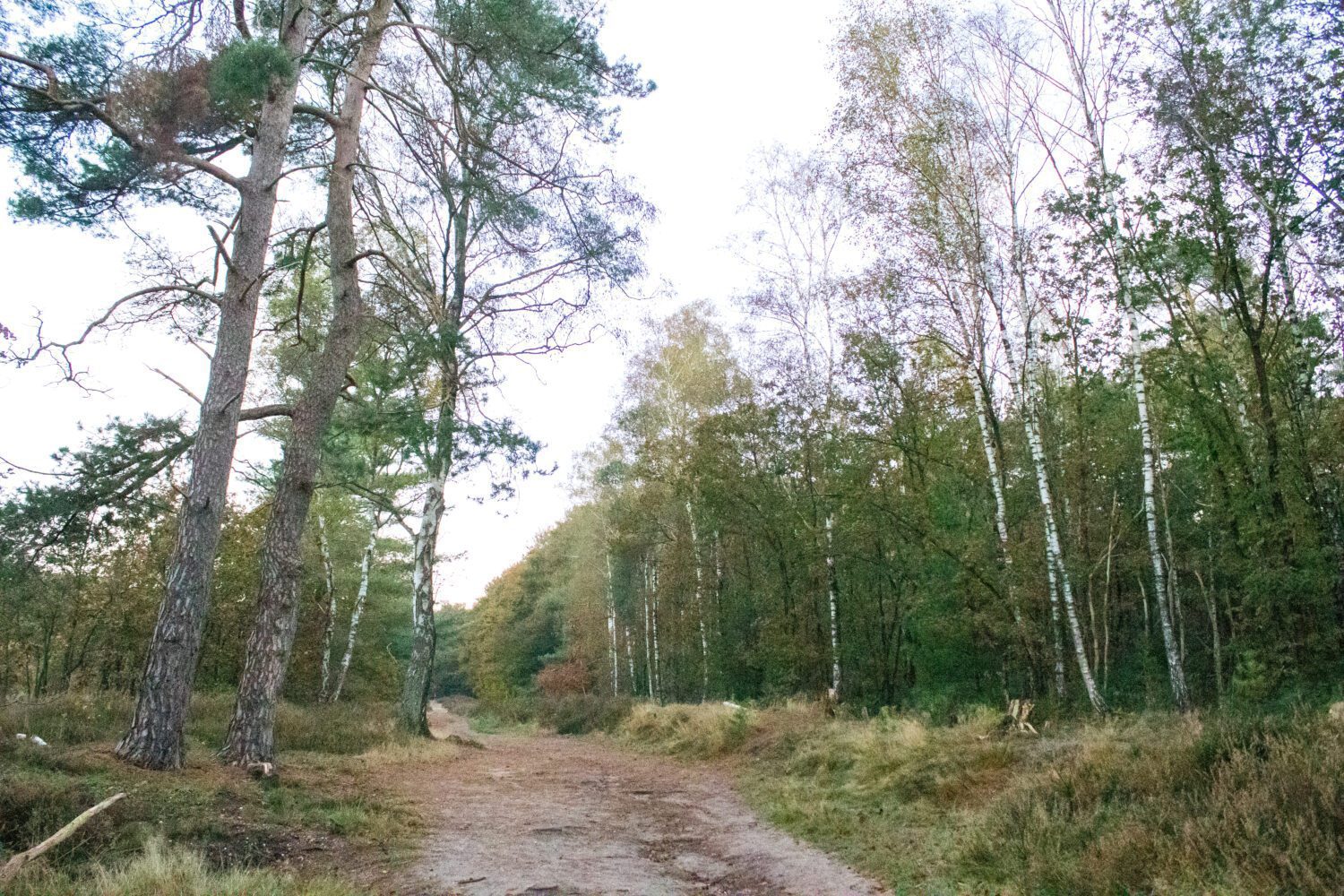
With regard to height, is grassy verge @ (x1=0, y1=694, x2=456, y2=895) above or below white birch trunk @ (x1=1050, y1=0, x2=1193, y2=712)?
below

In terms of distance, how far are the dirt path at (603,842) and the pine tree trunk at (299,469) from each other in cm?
206

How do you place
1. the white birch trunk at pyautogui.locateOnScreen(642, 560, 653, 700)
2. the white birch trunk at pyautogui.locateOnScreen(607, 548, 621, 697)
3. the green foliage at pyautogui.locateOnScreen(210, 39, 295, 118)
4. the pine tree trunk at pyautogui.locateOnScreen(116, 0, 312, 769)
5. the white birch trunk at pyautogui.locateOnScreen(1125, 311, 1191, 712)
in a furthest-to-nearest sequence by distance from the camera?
the white birch trunk at pyautogui.locateOnScreen(607, 548, 621, 697)
the white birch trunk at pyautogui.locateOnScreen(642, 560, 653, 700)
the white birch trunk at pyautogui.locateOnScreen(1125, 311, 1191, 712)
the green foliage at pyautogui.locateOnScreen(210, 39, 295, 118)
the pine tree trunk at pyautogui.locateOnScreen(116, 0, 312, 769)

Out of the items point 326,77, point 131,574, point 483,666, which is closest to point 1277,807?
point 326,77

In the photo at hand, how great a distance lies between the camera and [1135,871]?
13.5ft

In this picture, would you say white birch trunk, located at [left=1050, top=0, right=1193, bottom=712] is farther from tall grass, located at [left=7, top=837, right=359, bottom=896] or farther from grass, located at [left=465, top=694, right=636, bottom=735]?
grass, located at [left=465, top=694, right=636, bottom=735]

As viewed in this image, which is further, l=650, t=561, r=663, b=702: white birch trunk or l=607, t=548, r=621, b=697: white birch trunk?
l=607, t=548, r=621, b=697: white birch trunk

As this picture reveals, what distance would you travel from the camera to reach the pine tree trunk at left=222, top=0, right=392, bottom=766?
819 centimetres

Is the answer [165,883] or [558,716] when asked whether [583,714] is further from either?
[165,883]

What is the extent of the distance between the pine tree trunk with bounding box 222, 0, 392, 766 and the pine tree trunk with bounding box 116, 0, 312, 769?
782 millimetres

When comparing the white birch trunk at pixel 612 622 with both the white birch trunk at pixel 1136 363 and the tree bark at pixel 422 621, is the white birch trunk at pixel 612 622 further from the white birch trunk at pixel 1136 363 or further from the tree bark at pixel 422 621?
the white birch trunk at pixel 1136 363

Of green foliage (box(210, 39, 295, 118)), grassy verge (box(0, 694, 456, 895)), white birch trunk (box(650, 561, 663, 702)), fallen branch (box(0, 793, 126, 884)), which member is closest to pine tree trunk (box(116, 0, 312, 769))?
green foliage (box(210, 39, 295, 118))

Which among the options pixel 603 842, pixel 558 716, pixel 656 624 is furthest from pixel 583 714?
pixel 603 842

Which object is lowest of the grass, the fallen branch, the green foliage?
the grass

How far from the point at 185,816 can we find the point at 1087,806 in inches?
254
